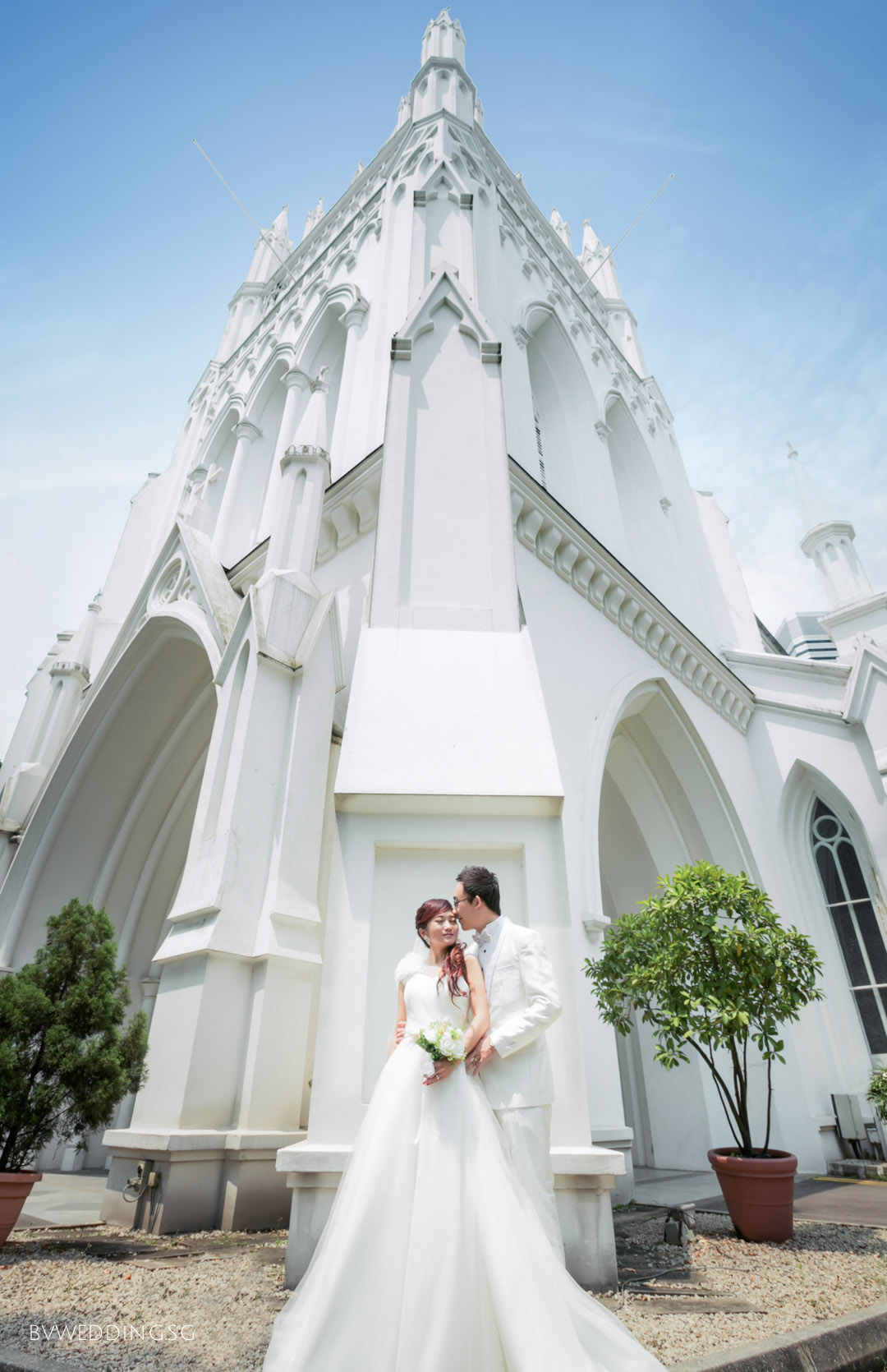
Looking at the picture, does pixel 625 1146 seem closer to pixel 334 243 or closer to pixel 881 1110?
pixel 881 1110

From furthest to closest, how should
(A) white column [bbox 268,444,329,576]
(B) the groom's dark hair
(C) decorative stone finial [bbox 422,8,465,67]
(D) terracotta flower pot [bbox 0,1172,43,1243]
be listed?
(C) decorative stone finial [bbox 422,8,465,67] → (A) white column [bbox 268,444,329,576] → (D) terracotta flower pot [bbox 0,1172,43,1243] → (B) the groom's dark hair

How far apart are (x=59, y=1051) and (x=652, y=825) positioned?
8.47 meters

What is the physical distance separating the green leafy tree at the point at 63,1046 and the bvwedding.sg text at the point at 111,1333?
59.9 inches

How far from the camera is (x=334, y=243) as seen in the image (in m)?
14.3

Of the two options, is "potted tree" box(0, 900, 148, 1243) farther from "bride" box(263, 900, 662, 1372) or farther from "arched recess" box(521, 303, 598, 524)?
"arched recess" box(521, 303, 598, 524)

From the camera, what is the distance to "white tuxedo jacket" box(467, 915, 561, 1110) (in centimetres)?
244

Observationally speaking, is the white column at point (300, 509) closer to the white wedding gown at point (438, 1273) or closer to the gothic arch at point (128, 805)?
the gothic arch at point (128, 805)

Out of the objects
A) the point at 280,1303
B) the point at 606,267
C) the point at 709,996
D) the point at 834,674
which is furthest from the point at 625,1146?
the point at 606,267

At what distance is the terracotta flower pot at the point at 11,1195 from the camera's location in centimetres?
355

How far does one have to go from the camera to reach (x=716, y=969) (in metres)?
4.48

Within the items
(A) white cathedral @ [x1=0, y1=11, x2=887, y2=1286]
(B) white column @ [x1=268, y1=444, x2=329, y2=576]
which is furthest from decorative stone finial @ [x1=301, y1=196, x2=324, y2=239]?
(B) white column @ [x1=268, y1=444, x2=329, y2=576]

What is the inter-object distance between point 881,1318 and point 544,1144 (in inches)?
55.1

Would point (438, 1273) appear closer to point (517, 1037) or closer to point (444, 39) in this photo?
point (517, 1037)

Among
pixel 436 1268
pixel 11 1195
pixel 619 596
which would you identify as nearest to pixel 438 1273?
pixel 436 1268
